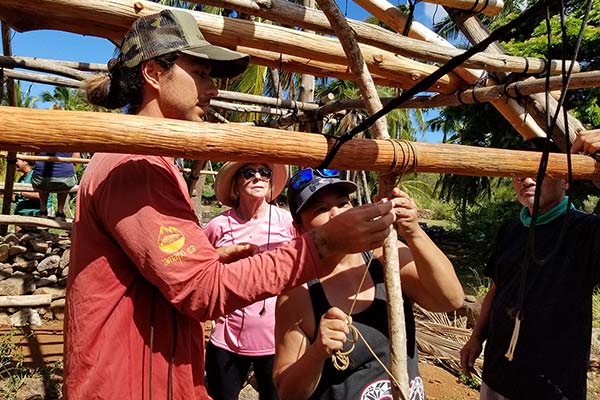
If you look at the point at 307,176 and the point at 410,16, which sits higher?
the point at 410,16

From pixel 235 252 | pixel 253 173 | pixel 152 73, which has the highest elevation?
pixel 152 73

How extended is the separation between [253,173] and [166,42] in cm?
168

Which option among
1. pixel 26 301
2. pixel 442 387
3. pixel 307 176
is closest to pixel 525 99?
pixel 307 176

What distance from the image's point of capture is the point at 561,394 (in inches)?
79.9

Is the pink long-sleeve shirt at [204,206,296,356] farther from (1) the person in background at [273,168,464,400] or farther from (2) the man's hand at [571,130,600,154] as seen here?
(2) the man's hand at [571,130,600,154]

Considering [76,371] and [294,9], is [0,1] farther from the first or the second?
[76,371]

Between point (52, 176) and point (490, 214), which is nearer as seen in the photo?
point (52, 176)

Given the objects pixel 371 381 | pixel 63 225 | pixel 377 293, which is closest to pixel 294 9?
pixel 377 293

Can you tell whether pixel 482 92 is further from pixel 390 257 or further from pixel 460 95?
pixel 390 257

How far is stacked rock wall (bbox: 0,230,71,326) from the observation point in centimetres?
577

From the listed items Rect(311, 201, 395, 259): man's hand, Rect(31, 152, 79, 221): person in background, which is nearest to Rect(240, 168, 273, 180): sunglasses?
Rect(311, 201, 395, 259): man's hand

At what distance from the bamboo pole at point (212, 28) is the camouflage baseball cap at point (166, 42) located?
44cm

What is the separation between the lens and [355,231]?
1121mm

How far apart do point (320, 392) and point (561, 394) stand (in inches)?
48.8
